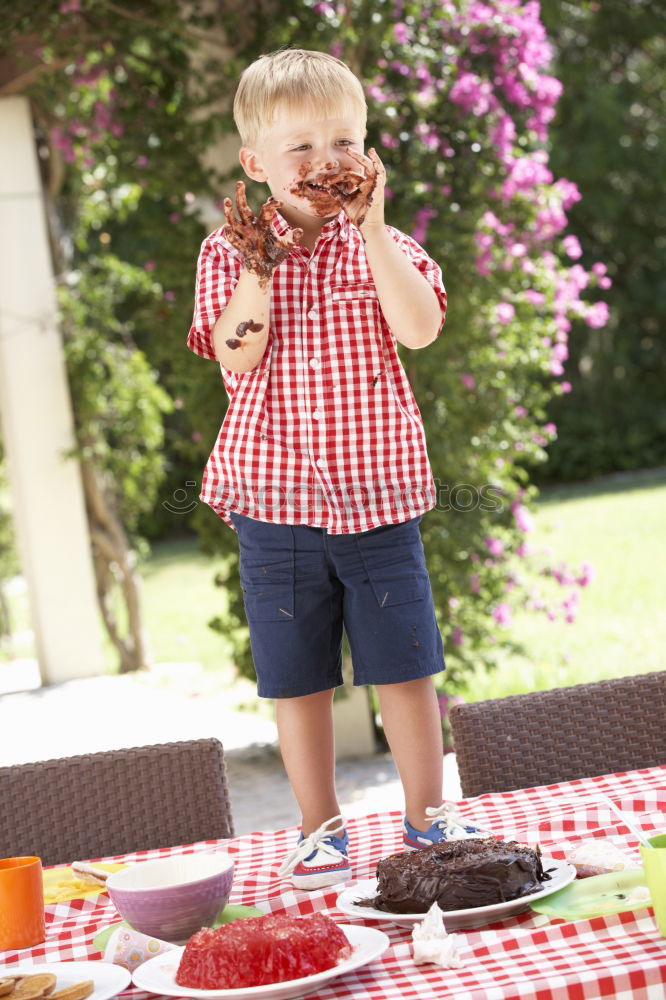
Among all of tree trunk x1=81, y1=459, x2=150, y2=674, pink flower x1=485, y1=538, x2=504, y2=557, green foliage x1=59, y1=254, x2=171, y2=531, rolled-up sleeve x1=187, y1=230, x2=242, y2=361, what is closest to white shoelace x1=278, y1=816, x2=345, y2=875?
rolled-up sleeve x1=187, y1=230, x2=242, y2=361

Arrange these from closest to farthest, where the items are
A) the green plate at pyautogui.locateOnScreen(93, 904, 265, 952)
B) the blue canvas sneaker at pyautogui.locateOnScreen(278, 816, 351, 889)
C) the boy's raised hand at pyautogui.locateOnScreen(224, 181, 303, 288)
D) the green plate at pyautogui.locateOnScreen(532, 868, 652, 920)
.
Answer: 1. the green plate at pyautogui.locateOnScreen(532, 868, 652, 920)
2. the green plate at pyautogui.locateOnScreen(93, 904, 265, 952)
3. the blue canvas sneaker at pyautogui.locateOnScreen(278, 816, 351, 889)
4. the boy's raised hand at pyautogui.locateOnScreen(224, 181, 303, 288)

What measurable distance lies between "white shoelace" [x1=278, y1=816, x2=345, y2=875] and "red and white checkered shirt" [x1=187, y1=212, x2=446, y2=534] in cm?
37

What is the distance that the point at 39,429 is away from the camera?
564cm

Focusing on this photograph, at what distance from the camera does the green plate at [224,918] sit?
1.03m

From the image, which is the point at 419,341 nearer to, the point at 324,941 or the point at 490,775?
the point at 490,775

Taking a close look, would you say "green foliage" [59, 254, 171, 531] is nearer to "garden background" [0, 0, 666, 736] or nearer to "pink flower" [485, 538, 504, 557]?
"garden background" [0, 0, 666, 736]

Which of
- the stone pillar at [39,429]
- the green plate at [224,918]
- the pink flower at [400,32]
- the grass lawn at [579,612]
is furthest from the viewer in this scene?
the stone pillar at [39,429]

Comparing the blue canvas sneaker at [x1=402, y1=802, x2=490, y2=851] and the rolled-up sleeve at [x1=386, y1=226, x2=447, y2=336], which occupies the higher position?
the rolled-up sleeve at [x1=386, y1=226, x2=447, y2=336]

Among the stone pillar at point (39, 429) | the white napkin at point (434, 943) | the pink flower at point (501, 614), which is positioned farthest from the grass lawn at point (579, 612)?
the white napkin at point (434, 943)

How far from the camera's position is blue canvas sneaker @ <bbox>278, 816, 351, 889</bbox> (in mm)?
1209

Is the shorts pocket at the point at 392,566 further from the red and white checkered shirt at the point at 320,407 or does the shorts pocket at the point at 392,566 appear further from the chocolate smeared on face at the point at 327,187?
the chocolate smeared on face at the point at 327,187

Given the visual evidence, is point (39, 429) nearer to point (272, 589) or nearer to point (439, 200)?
point (439, 200)

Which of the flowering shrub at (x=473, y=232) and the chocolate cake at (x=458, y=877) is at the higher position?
the flowering shrub at (x=473, y=232)

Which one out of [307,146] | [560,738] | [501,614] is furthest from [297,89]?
[501,614]
